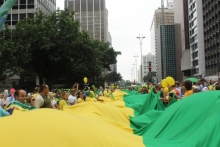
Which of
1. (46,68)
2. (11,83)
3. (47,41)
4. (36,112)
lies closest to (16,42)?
(47,41)

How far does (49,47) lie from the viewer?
1415 inches

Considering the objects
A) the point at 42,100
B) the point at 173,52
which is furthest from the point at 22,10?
the point at 173,52

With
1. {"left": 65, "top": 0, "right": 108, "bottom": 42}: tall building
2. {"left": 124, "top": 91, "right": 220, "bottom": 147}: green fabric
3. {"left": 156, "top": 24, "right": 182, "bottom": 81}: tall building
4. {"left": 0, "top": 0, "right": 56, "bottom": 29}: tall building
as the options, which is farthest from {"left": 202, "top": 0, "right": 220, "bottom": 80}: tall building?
{"left": 65, "top": 0, "right": 108, "bottom": 42}: tall building

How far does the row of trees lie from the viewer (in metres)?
33.5

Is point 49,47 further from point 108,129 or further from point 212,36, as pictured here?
point 212,36

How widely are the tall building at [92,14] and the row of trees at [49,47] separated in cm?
10628

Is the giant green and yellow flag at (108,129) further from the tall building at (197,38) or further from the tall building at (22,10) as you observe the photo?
the tall building at (197,38)

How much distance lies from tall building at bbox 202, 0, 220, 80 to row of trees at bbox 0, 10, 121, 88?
35306 mm

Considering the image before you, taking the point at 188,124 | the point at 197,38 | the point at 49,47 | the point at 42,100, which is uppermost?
the point at 197,38

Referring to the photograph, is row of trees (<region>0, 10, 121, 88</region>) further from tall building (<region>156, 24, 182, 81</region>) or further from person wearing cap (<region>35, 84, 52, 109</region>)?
tall building (<region>156, 24, 182, 81</region>)

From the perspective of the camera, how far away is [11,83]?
1929 inches

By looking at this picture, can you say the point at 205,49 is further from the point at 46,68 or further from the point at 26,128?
the point at 26,128

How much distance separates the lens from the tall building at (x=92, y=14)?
480 feet

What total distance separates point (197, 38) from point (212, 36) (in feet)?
39.9
